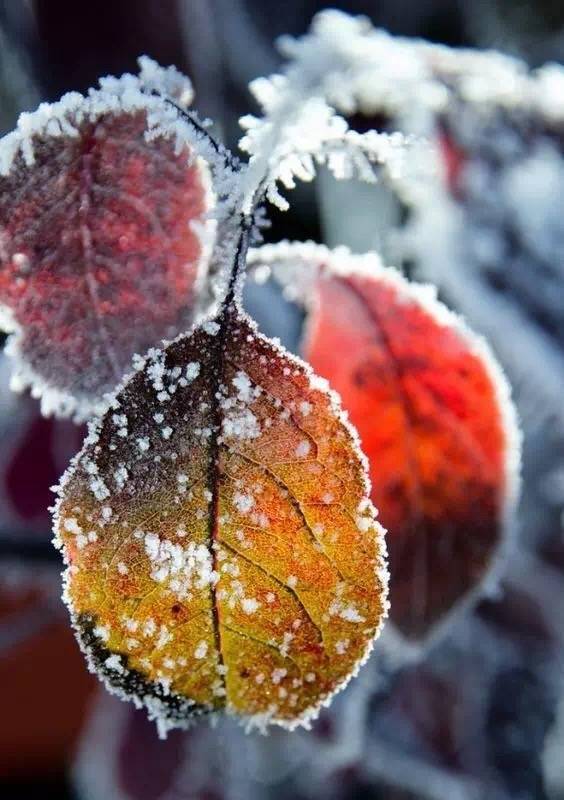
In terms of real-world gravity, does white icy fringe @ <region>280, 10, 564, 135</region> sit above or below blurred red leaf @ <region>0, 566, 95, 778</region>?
above

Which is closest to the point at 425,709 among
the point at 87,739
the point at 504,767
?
the point at 504,767

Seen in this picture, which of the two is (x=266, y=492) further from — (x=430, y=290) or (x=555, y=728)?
(x=555, y=728)

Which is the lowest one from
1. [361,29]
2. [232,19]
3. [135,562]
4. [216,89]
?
[135,562]

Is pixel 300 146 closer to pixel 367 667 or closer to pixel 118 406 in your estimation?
pixel 118 406

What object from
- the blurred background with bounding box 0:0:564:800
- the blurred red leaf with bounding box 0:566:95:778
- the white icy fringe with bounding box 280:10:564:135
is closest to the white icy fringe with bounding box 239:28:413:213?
the white icy fringe with bounding box 280:10:564:135

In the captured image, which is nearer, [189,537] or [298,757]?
[189,537]

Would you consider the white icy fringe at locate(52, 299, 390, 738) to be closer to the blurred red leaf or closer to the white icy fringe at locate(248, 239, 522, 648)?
the white icy fringe at locate(248, 239, 522, 648)
